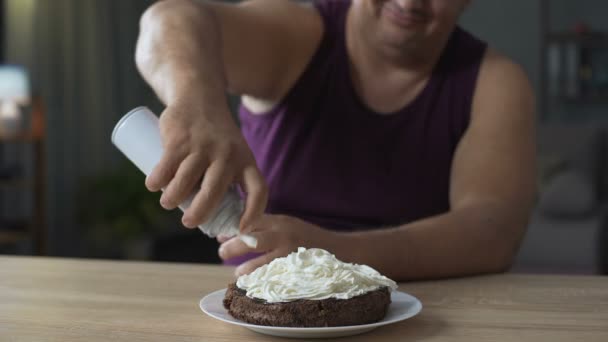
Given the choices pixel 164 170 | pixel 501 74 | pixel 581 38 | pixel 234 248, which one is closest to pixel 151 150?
pixel 164 170

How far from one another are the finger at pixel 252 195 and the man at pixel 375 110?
1.24 feet

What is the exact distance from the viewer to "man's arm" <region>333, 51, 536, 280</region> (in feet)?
3.38

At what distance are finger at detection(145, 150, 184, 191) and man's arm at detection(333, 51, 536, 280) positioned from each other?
278 mm

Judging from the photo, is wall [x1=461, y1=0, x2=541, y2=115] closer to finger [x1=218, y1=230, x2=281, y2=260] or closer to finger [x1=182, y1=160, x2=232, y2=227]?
finger [x1=218, y1=230, x2=281, y2=260]

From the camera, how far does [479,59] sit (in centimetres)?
146

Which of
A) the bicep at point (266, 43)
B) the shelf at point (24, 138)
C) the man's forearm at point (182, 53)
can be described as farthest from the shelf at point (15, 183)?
the man's forearm at point (182, 53)

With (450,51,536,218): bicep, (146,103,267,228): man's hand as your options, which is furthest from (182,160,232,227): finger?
(450,51,536,218): bicep

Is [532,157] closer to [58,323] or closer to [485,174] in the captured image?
[485,174]

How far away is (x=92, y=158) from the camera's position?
500 centimetres

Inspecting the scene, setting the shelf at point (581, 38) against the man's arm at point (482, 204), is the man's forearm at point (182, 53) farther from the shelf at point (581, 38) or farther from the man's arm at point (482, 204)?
the shelf at point (581, 38)

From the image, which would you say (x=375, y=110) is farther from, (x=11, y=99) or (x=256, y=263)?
(x=11, y=99)

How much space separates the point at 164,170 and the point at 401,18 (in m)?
0.70

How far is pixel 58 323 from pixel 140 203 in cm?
390

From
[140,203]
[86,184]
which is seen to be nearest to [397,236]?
[140,203]
